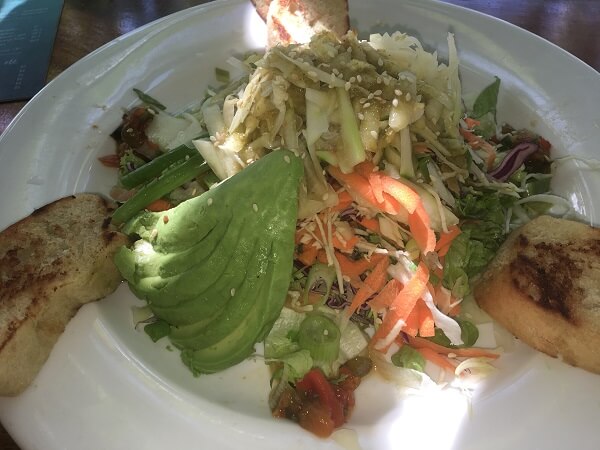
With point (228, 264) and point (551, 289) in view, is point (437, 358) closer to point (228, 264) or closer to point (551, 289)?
point (551, 289)

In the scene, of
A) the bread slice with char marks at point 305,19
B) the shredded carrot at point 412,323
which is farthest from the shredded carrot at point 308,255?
the bread slice with char marks at point 305,19

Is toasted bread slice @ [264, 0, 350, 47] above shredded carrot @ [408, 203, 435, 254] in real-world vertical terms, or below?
above

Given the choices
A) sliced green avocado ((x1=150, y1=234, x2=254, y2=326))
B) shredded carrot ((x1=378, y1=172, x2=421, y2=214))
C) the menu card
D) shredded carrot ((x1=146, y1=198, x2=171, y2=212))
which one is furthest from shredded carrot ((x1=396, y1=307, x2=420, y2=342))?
the menu card

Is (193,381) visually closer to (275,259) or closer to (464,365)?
(275,259)

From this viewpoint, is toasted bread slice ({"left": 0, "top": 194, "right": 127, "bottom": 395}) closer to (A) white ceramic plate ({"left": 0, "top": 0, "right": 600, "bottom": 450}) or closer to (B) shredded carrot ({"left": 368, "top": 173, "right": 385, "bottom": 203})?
(A) white ceramic plate ({"left": 0, "top": 0, "right": 600, "bottom": 450})

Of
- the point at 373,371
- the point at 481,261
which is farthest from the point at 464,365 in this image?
the point at 481,261

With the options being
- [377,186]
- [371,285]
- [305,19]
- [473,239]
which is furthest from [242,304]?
[305,19]

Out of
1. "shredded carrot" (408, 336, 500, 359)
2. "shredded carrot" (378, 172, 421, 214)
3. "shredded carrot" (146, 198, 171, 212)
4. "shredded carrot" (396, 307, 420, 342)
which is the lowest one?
"shredded carrot" (408, 336, 500, 359)
